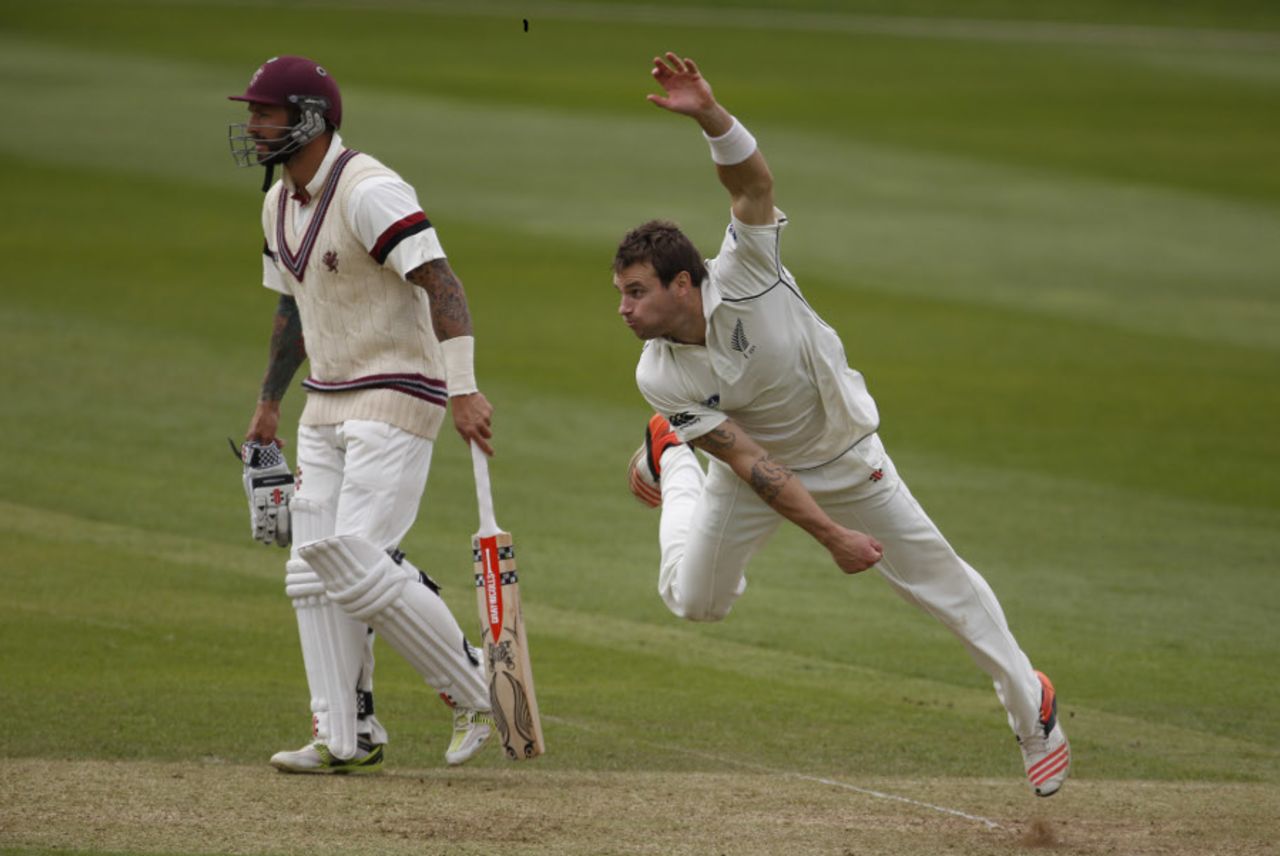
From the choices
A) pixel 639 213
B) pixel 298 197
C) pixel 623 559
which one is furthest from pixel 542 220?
pixel 298 197

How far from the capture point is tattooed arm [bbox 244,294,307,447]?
23.5 ft

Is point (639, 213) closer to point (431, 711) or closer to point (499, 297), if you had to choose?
point (499, 297)

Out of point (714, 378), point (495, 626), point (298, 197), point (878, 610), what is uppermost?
point (298, 197)

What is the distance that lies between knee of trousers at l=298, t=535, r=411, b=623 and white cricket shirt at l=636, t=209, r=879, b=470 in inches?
43.5

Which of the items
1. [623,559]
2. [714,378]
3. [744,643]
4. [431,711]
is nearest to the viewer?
[714,378]

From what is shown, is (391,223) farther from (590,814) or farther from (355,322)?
(590,814)

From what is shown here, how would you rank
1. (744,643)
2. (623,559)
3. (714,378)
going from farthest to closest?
(623,559) → (744,643) → (714,378)

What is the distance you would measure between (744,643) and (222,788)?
3.40 meters

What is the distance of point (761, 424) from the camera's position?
6336 mm

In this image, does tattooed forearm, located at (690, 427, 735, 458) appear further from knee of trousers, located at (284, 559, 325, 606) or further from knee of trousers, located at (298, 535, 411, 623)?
knee of trousers, located at (284, 559, 325, 606)

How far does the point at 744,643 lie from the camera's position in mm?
9156

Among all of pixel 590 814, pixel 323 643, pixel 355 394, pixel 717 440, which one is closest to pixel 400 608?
pixel 323 643

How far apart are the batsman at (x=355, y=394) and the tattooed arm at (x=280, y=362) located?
0.26 metres

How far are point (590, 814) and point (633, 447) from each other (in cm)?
716
